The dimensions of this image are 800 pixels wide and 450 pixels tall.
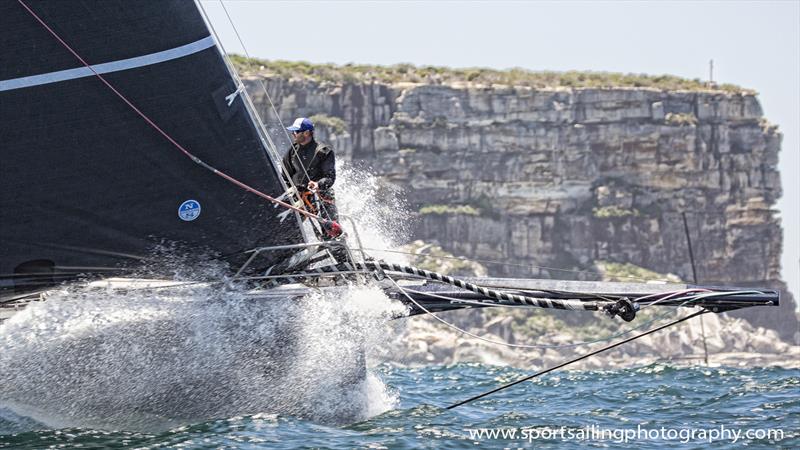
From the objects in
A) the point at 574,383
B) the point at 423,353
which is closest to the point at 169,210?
the point at 574,383

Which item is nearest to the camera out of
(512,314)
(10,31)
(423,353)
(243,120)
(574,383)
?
(10,31)

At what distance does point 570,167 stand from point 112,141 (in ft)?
222

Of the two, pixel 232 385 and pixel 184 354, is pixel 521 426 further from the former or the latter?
pixel 184 354

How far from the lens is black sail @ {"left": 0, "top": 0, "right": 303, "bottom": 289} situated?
10.8m

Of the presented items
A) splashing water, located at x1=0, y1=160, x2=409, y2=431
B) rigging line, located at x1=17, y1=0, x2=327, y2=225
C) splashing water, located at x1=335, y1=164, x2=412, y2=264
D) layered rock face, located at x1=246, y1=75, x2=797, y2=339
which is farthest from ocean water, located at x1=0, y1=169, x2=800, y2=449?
layered rock face, located at x1=246, y1=75, x2=797, y2=339

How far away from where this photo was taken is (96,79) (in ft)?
35.9

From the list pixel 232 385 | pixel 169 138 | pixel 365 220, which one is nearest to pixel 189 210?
pixel 169 138

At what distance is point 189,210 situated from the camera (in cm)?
1120

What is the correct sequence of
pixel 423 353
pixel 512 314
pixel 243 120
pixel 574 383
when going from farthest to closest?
pixel 512 314
pixel 423 353
pixel 574 383
pixel 243 120

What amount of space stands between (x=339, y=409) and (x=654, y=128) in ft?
223

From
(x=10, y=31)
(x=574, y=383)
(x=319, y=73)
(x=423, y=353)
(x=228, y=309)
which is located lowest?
(x=423, y=353)

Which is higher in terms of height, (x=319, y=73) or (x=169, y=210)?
(x=319, y=73)

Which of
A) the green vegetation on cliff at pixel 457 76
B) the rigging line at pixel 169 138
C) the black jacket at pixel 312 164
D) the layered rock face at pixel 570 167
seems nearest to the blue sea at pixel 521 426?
the rigging line at pixel 169 138

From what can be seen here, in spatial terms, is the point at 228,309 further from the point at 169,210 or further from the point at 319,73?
the point at 319,73
